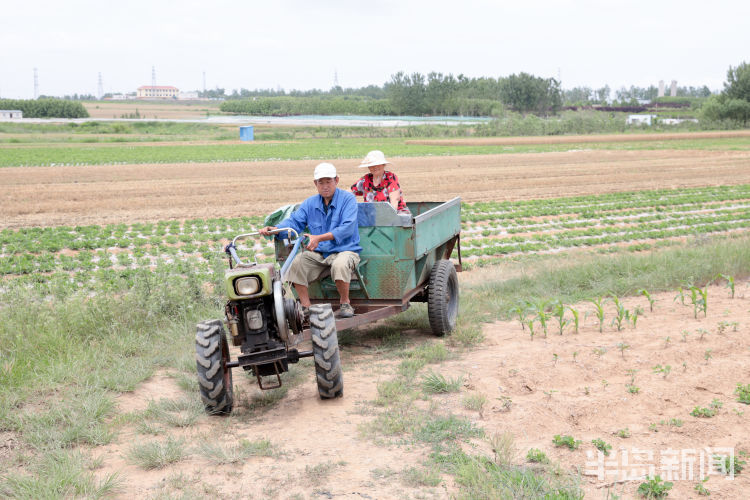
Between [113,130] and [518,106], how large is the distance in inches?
2508

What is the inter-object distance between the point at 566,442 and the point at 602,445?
0.74 feet

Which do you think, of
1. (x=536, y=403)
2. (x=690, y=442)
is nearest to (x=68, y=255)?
(x=536, y=403)

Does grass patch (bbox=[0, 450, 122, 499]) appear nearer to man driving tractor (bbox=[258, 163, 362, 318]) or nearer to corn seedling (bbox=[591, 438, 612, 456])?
man driving tractor (bbox=[258, 163, 362, 318])

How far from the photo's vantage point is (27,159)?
3656 cm

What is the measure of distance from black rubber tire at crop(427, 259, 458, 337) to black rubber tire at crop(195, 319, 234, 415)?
108 inches

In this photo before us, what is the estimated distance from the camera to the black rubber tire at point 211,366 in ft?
17.0

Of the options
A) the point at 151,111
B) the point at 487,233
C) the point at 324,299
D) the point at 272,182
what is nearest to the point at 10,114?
the point at 151,111

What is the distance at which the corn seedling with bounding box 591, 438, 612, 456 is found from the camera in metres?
4.47

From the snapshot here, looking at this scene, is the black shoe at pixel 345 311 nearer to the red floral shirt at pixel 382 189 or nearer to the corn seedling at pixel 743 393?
the red floral shirt at pixel 382 189

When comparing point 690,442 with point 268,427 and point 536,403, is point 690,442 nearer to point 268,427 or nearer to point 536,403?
point 536,403

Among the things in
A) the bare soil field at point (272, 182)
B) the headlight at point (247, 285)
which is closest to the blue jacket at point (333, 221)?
the headlight at point (247, 285)

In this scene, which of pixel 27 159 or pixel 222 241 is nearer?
pixel 222 241

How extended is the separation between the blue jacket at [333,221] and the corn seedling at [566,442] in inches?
108

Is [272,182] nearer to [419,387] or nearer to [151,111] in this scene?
[419,387]
